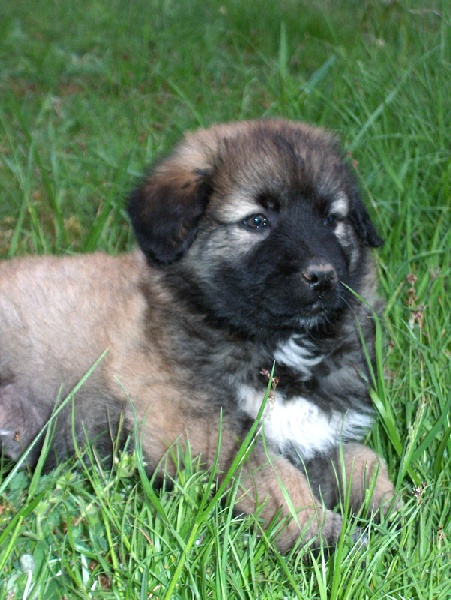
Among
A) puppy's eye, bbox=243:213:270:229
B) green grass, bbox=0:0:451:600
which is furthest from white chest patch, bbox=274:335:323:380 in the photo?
puppy's eye, bbox=243:213:270:229

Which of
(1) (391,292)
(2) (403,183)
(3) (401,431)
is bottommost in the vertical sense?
(3) (401,431)

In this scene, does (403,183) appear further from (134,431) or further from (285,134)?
(134,431)

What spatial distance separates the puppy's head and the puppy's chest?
13cm

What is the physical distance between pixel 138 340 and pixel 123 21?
4.99 m

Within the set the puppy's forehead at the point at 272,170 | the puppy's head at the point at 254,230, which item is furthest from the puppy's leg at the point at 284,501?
the puppy's forehead at the point at 272,170

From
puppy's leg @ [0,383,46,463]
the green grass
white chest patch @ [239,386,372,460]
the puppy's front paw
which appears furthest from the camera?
puppy's leg @ [0,383,46,463]

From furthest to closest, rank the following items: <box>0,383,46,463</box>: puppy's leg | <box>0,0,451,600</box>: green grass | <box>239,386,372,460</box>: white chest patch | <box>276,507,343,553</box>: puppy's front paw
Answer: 1. <box>0,383,46,463</box>: puppy's leg
2. <box>239,386,372,460</box>: white chest patch
3. <box>276,507,343,553</box>: puppy's front paw
4. <box>0,0,451,600</box>: green grass

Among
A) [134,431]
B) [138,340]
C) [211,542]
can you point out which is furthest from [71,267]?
[211,542]

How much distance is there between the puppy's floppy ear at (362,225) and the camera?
279 centimetres

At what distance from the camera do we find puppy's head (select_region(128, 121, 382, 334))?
7.96 ft

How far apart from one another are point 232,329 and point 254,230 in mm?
308

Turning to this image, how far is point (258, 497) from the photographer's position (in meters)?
2.34

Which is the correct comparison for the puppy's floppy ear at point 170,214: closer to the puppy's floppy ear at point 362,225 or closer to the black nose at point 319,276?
the black nose at point 319,276

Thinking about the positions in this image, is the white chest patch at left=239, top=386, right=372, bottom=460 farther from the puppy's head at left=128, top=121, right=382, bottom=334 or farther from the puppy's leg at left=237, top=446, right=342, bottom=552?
the puppy's head at left=128, top=121, right=382, bottom=334
